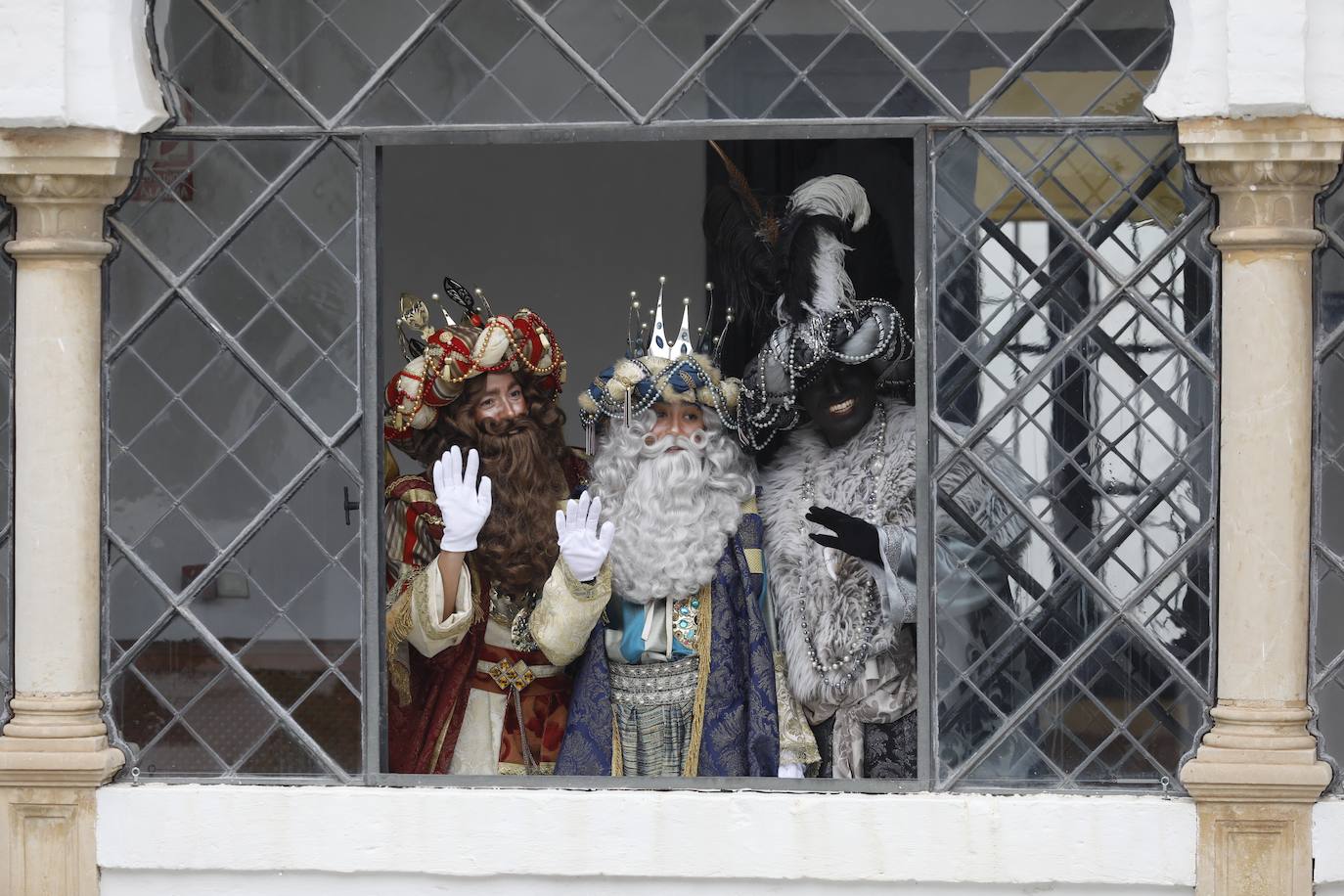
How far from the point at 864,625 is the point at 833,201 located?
1.41 metres

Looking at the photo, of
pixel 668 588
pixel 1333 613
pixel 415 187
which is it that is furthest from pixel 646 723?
pixel 415 187

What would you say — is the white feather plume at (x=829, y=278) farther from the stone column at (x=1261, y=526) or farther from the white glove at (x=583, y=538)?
A: the stone column at (x=1261, y=526)

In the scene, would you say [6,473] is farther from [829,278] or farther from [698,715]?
[829,278]

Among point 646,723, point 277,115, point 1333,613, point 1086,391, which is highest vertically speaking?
point 277,115

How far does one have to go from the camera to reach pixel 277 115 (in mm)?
5355

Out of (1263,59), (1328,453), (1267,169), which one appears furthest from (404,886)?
(1263,59)

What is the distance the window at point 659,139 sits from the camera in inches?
205

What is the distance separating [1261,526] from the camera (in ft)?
16.6

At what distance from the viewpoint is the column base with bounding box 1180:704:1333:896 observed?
5062mm

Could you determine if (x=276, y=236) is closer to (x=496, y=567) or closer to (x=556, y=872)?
(x=496, y=567)

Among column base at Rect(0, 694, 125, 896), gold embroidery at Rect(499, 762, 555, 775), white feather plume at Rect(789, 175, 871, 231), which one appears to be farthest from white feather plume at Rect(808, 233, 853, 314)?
column base at Rect(0, 694, 125, 896)

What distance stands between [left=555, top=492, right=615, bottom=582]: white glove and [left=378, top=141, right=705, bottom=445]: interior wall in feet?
8.26

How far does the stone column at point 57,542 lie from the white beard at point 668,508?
1.60m

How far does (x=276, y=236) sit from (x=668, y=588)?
5.29ft
